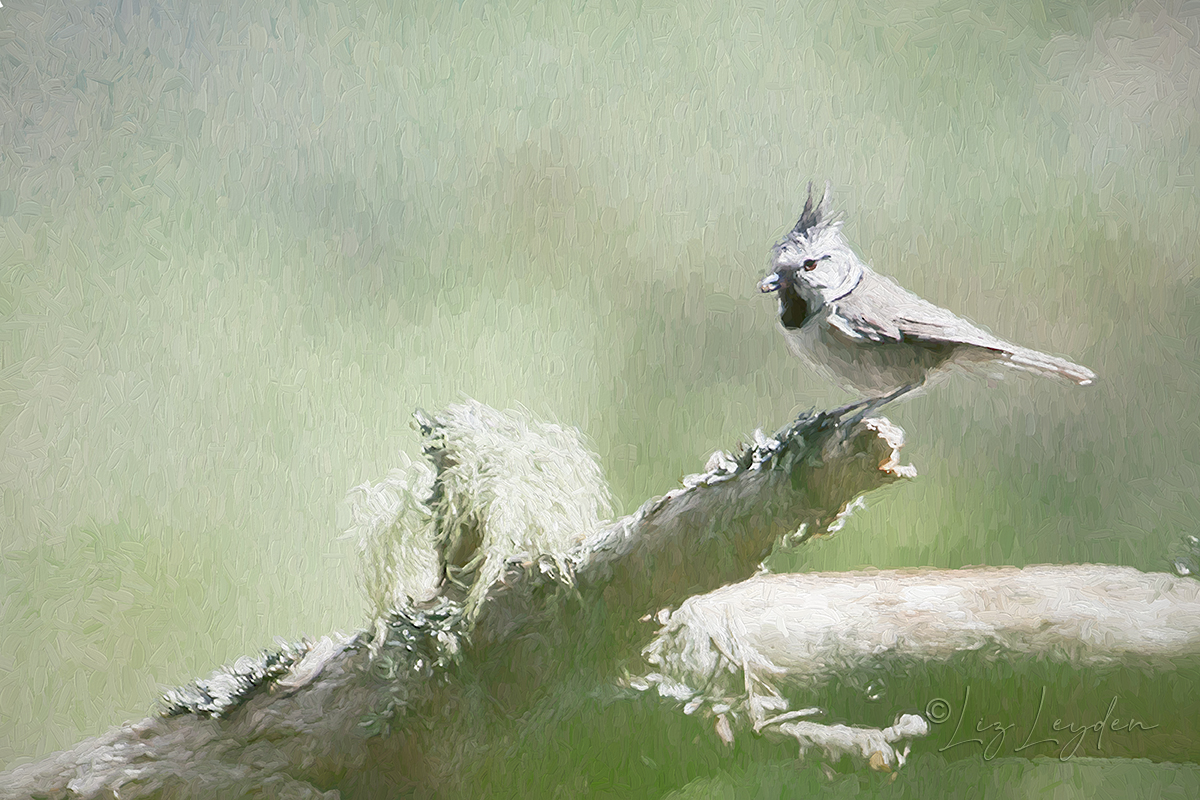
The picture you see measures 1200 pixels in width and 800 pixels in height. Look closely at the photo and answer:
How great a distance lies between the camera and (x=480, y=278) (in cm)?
103

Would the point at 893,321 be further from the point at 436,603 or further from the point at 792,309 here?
the point at 436,603

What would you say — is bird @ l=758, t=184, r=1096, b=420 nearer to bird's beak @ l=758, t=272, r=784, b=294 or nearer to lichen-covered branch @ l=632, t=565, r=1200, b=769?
bird's beak @ l=758, t=272, r=784, b=294

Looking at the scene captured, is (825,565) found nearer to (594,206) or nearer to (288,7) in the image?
(594,206)

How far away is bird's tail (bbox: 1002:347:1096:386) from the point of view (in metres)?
0.80

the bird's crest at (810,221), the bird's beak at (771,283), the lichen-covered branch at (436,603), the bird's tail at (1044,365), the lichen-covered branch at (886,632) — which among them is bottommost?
the lichen-covered branch at (886,632)

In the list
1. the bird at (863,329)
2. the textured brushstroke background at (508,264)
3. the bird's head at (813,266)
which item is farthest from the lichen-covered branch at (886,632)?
the bird's head at (813,266)

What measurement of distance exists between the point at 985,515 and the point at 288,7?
1047mm

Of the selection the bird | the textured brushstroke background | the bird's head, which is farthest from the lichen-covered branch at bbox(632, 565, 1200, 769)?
the bird's head

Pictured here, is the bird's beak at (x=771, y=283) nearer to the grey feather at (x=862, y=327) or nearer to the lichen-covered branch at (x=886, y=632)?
the grey feather at (x=862, y=327)

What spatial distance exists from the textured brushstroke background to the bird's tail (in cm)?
7

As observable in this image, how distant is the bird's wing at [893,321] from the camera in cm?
79

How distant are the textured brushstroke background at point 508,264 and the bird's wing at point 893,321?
0.15 meters

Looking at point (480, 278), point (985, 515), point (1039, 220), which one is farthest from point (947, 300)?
point (480, 278)

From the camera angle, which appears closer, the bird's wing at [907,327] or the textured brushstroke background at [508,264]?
the bird's wing at [907,327]
